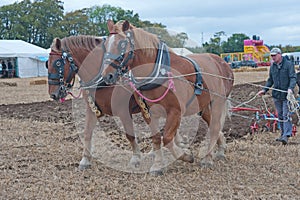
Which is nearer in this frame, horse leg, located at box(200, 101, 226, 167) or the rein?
the rein

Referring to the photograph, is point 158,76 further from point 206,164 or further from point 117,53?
point 206,164

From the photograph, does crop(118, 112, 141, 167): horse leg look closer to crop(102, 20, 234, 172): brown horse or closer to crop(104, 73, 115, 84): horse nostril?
crop(102, 20, 234, 172): brown horse

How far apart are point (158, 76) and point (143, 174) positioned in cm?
131

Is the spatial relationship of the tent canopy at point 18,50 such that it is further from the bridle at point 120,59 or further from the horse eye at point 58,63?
the bridle at point 120,59

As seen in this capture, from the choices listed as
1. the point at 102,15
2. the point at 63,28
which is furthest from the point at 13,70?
the point at 102,15

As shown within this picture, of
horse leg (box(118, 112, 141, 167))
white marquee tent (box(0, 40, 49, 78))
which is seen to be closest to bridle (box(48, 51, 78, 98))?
horse leg (box(118, 112, 141, 167))

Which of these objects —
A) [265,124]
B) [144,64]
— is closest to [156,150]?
[144,64]

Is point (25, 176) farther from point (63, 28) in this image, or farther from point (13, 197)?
point (63, 28)

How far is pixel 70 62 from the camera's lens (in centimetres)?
561

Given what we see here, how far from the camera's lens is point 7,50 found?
35.2 metres

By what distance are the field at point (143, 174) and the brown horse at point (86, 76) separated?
661mm

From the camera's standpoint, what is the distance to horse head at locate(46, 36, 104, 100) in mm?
5547

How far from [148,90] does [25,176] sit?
75.5 inches

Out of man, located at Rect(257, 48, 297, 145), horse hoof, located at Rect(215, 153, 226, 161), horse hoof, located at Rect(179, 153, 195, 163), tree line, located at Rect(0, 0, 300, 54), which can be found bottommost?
horse hoof, located at Rect(215, 153, 226, 161)
